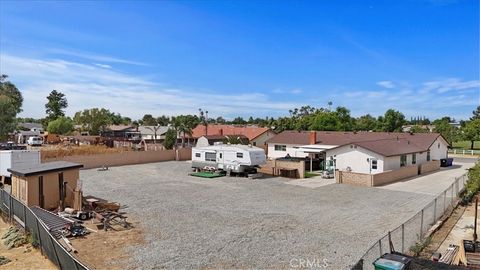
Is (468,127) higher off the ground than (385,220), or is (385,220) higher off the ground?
(468,127)

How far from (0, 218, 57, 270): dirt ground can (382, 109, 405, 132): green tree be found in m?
66.6

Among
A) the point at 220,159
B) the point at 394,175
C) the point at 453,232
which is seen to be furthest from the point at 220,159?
the point at 453,232

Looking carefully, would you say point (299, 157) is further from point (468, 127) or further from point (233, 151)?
point (468, 127)

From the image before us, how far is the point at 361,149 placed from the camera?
30.5 metres

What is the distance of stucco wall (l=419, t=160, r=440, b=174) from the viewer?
107 ft

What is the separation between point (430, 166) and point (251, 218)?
24.8 metres

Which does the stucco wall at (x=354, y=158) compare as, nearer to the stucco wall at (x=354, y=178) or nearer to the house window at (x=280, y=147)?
the stucco wall at (x=354, y=178)

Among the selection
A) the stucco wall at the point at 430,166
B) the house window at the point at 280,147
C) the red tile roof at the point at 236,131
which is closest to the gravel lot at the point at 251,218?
the stucco wall at the point at 430,166

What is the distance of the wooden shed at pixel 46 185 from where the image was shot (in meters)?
16.8

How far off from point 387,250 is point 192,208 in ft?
32.7

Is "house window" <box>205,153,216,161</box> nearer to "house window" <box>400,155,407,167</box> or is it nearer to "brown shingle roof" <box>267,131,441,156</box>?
"brown shingle roof" <box>267,131,441,156</box>

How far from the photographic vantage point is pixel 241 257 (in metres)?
11.5

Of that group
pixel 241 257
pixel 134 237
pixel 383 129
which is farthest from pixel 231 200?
pixel 383 129

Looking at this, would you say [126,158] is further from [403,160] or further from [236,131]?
[403,160]
